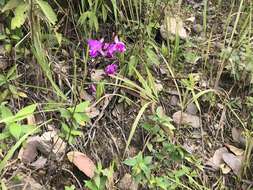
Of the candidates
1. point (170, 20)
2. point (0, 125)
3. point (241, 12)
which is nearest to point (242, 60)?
point (241, 12)

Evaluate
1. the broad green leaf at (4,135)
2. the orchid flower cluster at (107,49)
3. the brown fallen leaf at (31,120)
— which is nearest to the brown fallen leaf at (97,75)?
the orchid flower cluster at (107,49)

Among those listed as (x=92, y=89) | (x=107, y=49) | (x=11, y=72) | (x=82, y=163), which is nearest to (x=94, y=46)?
(x=107, y=49)

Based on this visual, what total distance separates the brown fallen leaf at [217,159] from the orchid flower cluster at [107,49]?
0.55 meters

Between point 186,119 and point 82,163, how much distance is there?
0.57 metres

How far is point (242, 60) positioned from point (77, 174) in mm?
994

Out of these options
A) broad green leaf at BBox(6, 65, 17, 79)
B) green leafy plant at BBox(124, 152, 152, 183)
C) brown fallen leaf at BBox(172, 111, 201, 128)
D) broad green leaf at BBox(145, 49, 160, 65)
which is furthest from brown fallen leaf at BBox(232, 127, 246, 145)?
broad green leaf at BBox(6, 65, 17, 79)

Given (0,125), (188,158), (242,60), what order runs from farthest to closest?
1. (242,60)
2. (188,158)
3. (0,125)

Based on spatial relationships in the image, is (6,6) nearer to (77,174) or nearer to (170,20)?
(77,174)

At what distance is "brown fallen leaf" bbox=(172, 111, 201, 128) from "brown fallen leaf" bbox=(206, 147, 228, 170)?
14 centimetres

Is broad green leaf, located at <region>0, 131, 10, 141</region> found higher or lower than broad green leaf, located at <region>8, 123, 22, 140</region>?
lower

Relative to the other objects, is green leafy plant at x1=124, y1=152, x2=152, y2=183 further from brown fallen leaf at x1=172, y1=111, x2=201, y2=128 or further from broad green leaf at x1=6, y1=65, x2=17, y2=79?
broad green leaf at x1=6, y1=65, x2=17, y2=79

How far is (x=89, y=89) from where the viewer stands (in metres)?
2.11

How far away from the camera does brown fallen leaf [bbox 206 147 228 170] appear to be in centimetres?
214

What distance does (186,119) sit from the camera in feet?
7.27
